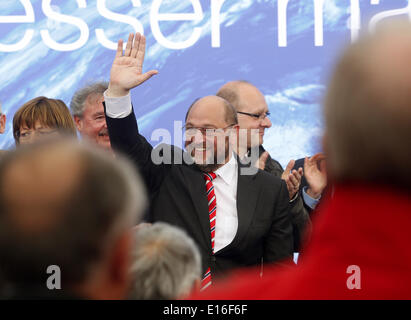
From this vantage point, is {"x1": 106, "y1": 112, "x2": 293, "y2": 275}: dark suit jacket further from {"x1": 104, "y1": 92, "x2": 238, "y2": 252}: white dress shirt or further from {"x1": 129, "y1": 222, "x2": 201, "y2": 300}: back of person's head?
{"x1": 129, "y1": 222, "x2": 201, "y2": 300}: back of person's head

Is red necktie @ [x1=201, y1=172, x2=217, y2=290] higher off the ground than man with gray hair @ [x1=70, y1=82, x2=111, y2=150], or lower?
lower

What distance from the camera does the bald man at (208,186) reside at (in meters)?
2.66

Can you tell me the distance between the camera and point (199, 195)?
2.77 meters

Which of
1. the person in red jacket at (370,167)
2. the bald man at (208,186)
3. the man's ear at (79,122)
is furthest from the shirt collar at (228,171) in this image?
the person in red jacket at (370,167)

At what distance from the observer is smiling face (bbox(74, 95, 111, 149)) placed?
3.46 metres

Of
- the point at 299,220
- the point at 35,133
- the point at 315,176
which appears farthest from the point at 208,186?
the point at 35,133

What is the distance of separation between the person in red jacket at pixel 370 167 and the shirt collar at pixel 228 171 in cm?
215

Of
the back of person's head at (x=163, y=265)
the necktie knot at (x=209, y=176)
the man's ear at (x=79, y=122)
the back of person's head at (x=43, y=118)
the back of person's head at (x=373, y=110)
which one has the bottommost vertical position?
the back of person's head at (x=163, y=265)

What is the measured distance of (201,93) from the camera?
13.0ft

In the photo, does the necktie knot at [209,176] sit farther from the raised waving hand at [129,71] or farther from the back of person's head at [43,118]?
the back of person's head at [43,118]

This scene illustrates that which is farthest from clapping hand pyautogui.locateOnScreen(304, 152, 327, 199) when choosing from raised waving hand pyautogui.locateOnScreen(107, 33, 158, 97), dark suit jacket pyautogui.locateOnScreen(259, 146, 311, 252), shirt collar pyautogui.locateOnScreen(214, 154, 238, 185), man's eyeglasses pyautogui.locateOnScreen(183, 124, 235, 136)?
raised waving hand pyautogui.locateOnScreen(107, 33, 158, 97)

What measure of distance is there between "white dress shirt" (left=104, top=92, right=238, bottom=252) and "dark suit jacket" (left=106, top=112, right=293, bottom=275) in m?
0.03
